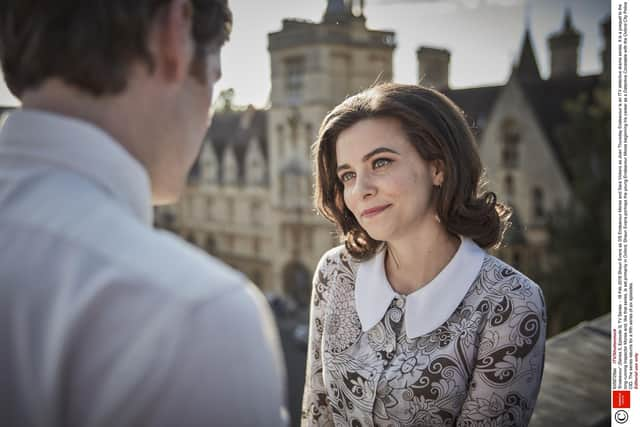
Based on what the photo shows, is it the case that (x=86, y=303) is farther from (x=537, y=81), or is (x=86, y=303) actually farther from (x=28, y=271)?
(x=537, y=81)

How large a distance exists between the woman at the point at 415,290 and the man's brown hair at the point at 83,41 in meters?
0.93

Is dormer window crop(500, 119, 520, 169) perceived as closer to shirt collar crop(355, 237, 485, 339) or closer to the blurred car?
the blurred car

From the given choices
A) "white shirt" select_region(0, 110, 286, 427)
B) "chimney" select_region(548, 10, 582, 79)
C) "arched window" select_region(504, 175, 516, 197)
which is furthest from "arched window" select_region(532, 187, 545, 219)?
"white shirt" select_region(0, 110, 286, 427)

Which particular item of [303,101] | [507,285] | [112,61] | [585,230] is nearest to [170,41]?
[112,61]

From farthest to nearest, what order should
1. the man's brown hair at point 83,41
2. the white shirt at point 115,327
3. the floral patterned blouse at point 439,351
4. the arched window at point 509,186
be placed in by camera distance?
the arched window at point 509,186
the floral patterned blouse at point 439,351
the man's brown hair at point 83,41
the white shirt at point 115,327

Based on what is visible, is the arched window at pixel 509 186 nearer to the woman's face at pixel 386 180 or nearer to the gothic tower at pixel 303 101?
the gothic tower at pixel 303 101

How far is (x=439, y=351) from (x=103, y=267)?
102 cm

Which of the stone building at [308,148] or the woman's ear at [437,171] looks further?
the stone building at [308,148]

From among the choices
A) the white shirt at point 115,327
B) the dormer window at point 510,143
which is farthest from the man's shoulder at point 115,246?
the dormer window at point 510,143

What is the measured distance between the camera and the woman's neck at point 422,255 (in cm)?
152

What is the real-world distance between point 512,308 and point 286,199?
15.3 m

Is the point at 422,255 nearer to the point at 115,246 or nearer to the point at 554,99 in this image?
the point at 115,246

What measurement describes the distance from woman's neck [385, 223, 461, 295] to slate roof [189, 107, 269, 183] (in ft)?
53.2

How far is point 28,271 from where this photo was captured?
478 mm
